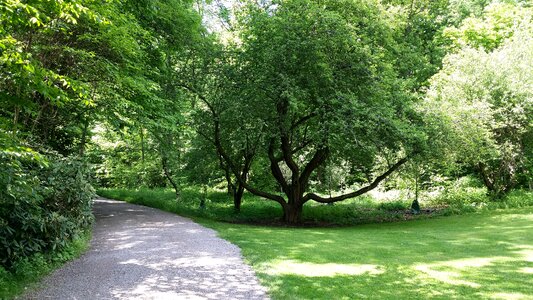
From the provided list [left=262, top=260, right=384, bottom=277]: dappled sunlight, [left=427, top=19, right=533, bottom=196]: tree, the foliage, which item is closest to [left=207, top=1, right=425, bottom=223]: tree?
[left=427, top=19, right=533, bottom=196]: tree

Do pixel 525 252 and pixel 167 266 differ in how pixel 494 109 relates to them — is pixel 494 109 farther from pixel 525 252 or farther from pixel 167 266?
pixel 167 266

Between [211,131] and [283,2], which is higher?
[283,2]

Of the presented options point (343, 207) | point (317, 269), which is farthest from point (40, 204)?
point (343, 207)

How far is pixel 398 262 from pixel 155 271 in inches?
190

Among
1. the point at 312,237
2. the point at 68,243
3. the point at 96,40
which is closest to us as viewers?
the point at 68,243

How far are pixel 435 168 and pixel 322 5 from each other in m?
13.3

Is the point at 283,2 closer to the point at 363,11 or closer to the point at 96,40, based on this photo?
the point at 363,11

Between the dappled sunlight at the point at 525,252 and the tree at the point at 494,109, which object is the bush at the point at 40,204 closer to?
the dappled sunlight at the point at 525,252

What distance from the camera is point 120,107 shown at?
11727 millimetres

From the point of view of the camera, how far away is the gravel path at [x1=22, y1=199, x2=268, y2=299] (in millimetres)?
5875

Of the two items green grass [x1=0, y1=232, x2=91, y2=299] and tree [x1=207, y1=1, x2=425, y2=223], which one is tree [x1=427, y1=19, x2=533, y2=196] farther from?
green grass [x1=0, y1=232, x2=91, y2=299]

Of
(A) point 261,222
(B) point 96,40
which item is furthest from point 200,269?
(A) point 261,222

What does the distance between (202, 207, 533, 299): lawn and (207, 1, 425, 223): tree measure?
347 centimetres

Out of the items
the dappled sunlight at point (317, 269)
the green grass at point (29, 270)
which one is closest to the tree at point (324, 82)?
the dappled sunlight at point (317, 269)
